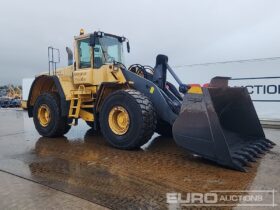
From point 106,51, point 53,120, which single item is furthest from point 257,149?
point 53,120

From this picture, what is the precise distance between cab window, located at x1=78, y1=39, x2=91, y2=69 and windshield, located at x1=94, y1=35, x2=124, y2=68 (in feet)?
0.73

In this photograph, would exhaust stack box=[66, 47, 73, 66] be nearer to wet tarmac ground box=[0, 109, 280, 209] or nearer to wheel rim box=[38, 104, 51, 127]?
wheel rim box=[38, 104, 51, 127]

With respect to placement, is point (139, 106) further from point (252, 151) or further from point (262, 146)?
point (262, 146)

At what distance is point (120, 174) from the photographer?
164 inches

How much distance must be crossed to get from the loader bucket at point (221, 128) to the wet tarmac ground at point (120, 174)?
0.20 m

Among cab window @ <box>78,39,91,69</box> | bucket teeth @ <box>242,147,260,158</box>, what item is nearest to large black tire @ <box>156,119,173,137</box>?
cab window @ <box>78,39,91,69</box>

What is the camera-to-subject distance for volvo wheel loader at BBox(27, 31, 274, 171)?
4.45m

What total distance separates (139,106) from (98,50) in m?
1.95

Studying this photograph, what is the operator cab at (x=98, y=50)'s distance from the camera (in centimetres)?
649

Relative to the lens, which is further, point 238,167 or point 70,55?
point 70,55

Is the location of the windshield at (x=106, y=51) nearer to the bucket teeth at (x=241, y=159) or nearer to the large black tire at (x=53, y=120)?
the large black tire at (x=53, y=120)

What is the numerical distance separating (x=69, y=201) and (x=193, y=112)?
2.18 metres

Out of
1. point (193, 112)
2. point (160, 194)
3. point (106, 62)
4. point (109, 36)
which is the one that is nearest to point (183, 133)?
point (193, 112)

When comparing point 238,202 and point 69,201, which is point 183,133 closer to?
point 238,202
